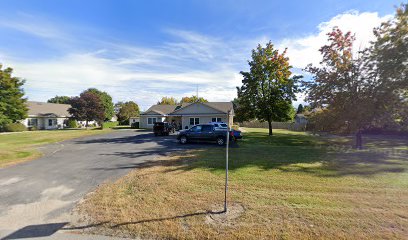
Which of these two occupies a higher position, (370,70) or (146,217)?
(370,70)

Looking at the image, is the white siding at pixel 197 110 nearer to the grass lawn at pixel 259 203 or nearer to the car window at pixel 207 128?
the car window at pixel 207 128

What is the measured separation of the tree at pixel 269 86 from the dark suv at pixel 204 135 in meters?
11.7

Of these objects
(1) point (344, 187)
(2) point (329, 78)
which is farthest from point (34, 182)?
(2) point (329, 78)

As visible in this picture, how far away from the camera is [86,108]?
41.2 metres

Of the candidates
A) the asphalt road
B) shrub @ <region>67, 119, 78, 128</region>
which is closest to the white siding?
the asphalt road

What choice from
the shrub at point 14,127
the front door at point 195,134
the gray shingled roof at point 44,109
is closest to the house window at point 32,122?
the gray shingled roof at point 44,109

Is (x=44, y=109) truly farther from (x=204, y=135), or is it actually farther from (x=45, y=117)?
(x=204, y=135)

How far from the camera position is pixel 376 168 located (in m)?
9.12

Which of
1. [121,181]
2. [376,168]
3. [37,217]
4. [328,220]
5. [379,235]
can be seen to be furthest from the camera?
[376,168]

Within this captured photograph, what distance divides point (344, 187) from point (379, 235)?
290 cm

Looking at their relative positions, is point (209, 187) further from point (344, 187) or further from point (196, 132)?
point (196, 132)

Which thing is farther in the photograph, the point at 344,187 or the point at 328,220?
the point at 344,187

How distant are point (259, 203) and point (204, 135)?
12134 mm

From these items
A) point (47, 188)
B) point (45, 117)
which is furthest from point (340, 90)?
point (45, 117)
